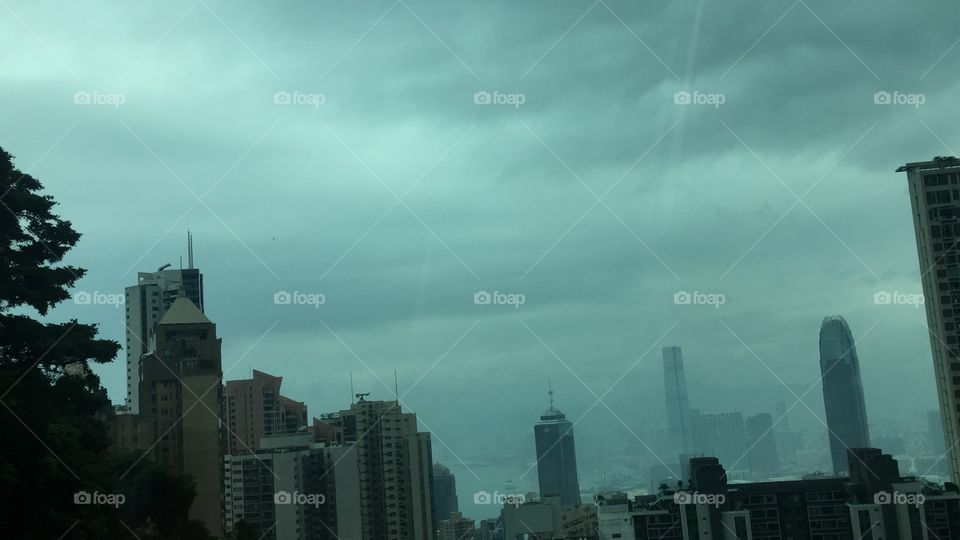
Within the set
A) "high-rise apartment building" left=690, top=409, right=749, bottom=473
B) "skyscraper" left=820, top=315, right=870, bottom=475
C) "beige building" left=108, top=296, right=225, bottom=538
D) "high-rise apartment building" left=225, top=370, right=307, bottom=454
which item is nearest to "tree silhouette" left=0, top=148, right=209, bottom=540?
Answer: "beige building" left=108, top=296, right=225, bottom=538

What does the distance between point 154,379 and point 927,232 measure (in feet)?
43.1

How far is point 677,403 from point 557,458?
2231 mm

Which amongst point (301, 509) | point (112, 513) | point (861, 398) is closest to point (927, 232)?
point (861, 398)

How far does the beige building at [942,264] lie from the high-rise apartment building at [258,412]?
453 inches

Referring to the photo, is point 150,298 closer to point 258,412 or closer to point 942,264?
point 258,412

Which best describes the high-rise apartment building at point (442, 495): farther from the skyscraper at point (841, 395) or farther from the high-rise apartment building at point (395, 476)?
the skyscraper at point (841, 395)

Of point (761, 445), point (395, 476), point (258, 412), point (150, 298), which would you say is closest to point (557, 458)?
point (395, 476)

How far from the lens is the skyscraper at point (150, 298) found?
19.6m

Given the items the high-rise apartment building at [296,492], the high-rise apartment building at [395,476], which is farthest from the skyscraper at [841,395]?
the high-rise apartment building at [296,492]

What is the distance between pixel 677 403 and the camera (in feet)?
49.2

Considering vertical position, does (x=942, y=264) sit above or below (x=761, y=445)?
above

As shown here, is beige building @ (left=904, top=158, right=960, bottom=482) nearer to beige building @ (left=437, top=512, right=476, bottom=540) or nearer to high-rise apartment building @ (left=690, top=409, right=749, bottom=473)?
high-rise apartment building @ (left=690, top=409, right=749, bottom=473)

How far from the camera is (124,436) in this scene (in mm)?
13172

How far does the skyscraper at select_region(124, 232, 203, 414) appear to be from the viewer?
19594 millimetres
